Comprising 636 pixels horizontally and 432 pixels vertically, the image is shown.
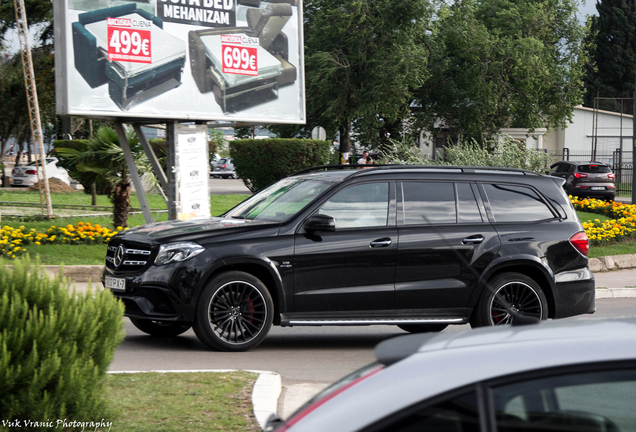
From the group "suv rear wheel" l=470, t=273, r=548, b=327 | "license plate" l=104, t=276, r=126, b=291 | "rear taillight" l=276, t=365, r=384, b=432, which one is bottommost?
"suv rear wheel" l=470, t=273, r=548, b=327

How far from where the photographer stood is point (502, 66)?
135 feet

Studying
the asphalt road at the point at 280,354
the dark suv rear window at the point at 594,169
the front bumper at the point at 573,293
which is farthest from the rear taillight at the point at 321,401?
the dark suv rear window at the point at 594,169

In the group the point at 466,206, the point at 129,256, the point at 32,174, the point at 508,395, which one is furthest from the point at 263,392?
the point at 32,174

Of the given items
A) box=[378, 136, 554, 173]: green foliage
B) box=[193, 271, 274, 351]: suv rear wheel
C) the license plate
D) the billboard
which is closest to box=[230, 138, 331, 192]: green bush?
box=[378, 136, 554, 173]: green foliage

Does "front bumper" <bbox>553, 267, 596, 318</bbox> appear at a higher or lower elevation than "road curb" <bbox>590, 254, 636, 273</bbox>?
higher

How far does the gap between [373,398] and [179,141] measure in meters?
13.9

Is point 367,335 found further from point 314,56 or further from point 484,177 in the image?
point 314,56

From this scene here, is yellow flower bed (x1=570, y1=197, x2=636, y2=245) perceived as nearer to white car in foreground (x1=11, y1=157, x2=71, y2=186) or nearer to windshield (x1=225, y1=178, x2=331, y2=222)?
windshield (x1=225, y1=178, x2=331, y2=222)

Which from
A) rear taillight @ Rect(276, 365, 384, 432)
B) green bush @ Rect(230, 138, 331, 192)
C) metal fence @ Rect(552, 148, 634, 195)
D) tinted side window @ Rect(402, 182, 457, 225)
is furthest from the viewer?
metal fence @ Rect(552, 148, 634, 195)

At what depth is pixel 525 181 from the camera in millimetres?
8516

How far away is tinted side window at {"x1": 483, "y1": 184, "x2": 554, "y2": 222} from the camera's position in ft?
27.4

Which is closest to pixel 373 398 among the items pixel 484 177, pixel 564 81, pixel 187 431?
pixel 187 431

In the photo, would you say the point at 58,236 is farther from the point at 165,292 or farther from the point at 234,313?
the point at 234,313

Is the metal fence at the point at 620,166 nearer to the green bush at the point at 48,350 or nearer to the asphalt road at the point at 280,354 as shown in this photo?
the asphalt road at the point at 280,354
